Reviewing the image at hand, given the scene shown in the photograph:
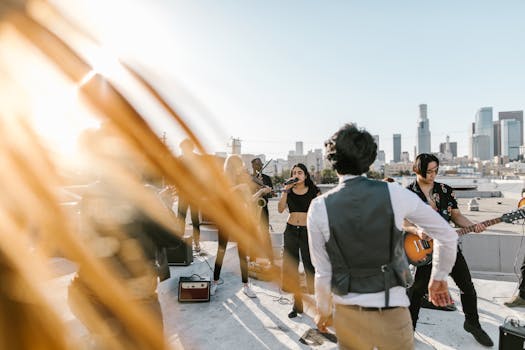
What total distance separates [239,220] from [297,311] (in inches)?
51.0

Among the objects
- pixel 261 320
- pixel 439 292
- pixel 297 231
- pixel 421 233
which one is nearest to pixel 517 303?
pixel 421 233

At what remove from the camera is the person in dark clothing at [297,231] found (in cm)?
388

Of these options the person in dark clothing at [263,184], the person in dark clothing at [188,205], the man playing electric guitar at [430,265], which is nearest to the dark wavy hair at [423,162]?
the man playing electric guitar at [430,265]

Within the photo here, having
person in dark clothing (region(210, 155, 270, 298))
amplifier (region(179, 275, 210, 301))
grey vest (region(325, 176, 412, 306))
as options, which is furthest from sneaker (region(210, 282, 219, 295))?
grey vest (region(325, 176, 412, 306))

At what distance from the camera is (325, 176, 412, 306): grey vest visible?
1589 mm

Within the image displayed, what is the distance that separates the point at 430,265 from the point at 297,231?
1.38 metres

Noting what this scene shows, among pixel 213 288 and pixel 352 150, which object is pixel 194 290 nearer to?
pixel 213 288

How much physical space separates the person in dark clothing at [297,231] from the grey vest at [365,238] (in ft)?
7.24

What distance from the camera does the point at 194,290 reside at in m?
4.11

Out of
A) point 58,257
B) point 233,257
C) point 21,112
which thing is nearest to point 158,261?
point 21,112

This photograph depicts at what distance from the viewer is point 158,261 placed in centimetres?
192

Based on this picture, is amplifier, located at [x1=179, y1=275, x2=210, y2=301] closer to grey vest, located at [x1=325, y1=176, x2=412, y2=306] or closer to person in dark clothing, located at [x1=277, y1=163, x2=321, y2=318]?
person in dark clothing, located at [x1=277, y1=163, x2=321, y2=318]

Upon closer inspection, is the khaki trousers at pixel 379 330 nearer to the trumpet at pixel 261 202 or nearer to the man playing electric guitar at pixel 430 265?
the man playing electric guitar at pixel 430 265

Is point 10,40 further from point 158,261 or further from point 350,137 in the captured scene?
point 350,137
